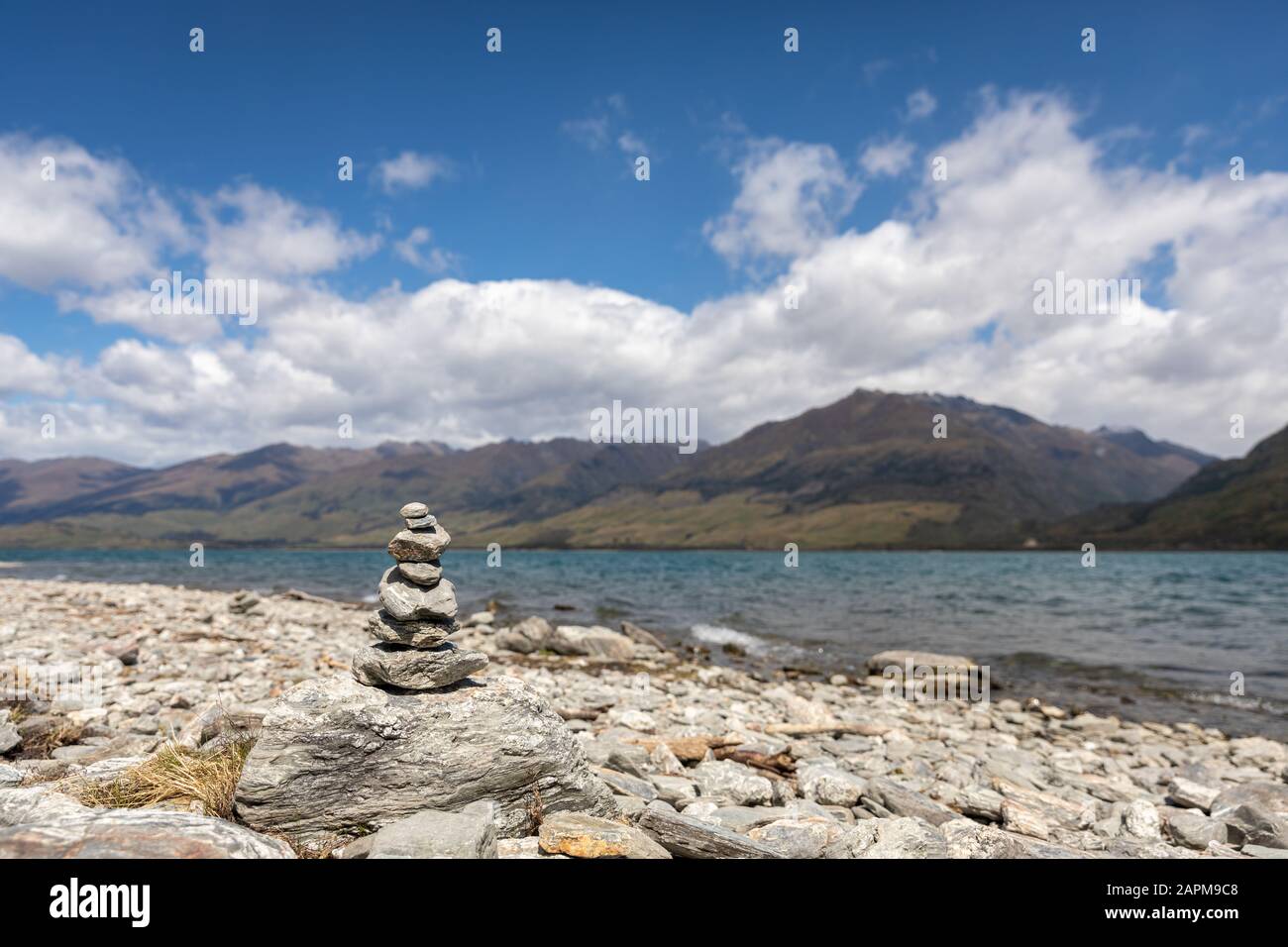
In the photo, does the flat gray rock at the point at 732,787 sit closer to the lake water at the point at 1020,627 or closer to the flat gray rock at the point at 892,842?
the flat gray rock at the point at 892,842

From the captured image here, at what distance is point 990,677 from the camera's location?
25.5 m

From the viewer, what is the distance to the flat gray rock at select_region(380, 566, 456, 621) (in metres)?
8.36

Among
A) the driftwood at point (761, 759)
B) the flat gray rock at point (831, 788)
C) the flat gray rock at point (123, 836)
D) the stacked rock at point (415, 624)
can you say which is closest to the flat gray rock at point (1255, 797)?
the flat gray rock at point (831, 788)

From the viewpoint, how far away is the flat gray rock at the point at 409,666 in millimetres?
7887

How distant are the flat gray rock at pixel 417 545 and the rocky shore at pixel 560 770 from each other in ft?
1.08

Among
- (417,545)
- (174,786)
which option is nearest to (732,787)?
(417,545)

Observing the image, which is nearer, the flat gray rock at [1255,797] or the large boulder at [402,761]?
the large boulder at [402,761]

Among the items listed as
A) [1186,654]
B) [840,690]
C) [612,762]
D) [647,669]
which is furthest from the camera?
[1186,654]

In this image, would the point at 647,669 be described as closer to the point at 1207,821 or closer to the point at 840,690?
the point at 840,690

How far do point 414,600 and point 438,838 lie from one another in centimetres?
342

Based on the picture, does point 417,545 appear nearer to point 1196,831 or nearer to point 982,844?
point 982,844
